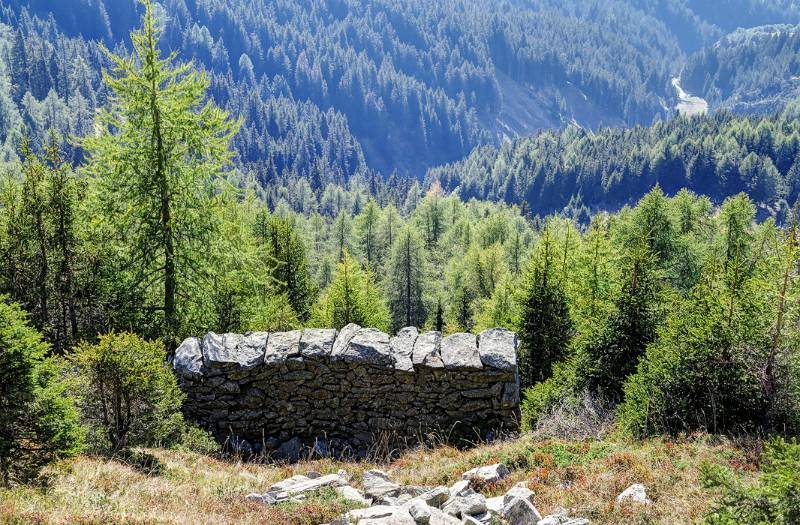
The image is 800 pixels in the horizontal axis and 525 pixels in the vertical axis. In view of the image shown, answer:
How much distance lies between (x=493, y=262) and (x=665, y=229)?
16.3 m

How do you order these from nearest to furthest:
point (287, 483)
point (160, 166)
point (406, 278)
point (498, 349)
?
point (287, 483)
point (498, 349)
point (160, 166)
point (406, 278)

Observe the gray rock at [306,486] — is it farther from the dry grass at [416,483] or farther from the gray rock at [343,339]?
the gray rock at [343,339]

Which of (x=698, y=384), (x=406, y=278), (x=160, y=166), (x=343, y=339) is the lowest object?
(x=698, y=384)

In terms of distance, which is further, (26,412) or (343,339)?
(343,339)

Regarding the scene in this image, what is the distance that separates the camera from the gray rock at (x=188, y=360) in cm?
1152

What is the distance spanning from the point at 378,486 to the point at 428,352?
389cm

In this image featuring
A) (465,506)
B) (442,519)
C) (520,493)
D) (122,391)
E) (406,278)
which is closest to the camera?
(442,519)

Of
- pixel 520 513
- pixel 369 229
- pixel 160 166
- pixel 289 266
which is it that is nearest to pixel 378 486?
pixel 520 513

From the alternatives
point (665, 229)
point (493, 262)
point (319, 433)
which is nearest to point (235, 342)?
point (319, 433)

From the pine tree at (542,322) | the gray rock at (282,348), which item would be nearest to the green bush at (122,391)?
the gray rock at (282,348)

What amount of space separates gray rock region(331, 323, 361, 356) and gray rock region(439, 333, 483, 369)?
201cm

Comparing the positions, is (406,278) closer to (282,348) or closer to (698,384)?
(282,348)

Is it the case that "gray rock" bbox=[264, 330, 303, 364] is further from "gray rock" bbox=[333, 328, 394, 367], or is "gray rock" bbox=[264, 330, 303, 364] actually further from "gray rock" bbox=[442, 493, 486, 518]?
"gray rock" bbox=[442, 493, 486, 518]

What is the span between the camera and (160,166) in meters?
14.3
